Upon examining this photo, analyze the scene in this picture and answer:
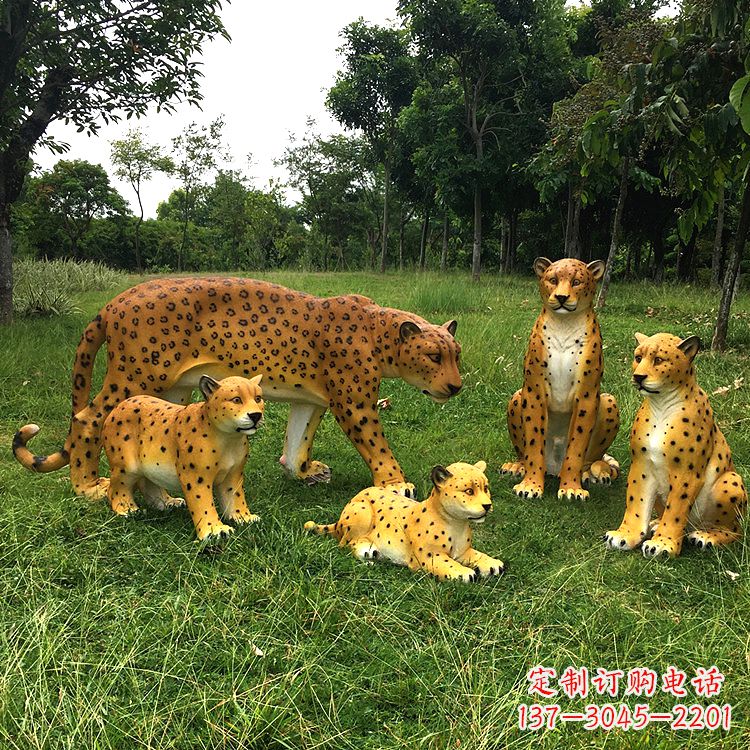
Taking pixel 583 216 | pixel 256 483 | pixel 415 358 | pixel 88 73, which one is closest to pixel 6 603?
pixel 256 483

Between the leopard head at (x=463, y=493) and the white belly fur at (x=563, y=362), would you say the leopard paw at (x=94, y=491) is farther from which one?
the white belly fur at (x=563, y=362)

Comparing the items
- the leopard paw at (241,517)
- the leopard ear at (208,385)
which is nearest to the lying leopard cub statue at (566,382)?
the leopard paw at (241,517)

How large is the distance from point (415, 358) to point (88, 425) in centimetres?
195

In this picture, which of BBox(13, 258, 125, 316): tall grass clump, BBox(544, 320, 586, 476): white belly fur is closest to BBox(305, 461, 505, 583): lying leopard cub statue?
BBox(544, 320, 586, 476): white belly fur

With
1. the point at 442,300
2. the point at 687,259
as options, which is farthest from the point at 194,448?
the point at 687,259

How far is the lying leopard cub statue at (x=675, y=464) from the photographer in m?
3.13

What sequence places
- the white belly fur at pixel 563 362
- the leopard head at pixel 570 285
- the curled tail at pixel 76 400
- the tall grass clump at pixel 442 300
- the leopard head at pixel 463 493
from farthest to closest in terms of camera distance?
1. the tall grass clump at pixel 442 300
2. the white belly fur at pixel 563 362
3. the leopard head at pixel 570 285
4. the curled tail at pixel 76 400
5. the leopard head at pixel 463 493

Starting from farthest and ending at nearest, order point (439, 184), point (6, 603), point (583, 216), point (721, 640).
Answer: point (583, 216), point (439, 184), point (6, 603), point (721, 640)

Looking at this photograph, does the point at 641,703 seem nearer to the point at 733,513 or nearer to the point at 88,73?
the point at 733,513

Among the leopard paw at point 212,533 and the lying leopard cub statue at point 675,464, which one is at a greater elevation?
the lying leopard cub statue at point 675,464

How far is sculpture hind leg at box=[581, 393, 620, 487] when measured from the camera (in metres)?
4.15

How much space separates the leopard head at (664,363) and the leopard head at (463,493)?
0.98 metres

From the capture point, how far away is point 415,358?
147 inches

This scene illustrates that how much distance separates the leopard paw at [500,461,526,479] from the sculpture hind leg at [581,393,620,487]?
1.35ft
